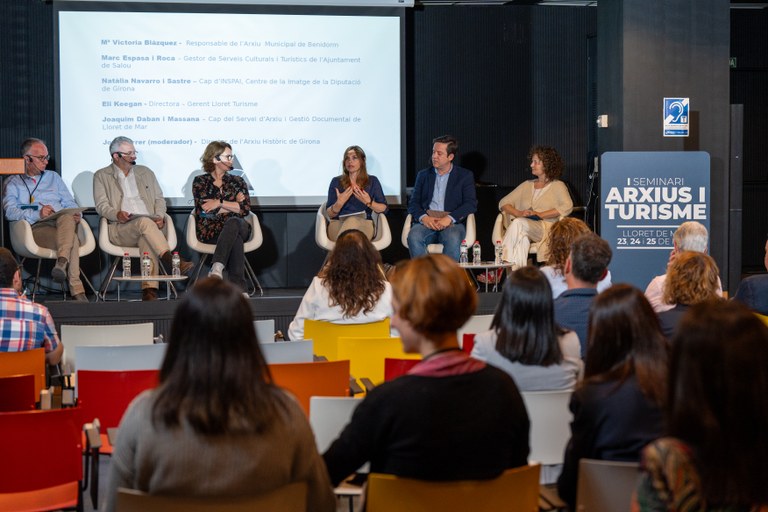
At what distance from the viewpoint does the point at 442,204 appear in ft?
25.8

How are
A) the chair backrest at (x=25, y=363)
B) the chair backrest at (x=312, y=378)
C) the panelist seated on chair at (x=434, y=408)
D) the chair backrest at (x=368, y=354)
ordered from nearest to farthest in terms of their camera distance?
1. the panelist seated on chair at (x=434, y=408)
2. the chair backrest at (x=312, y=378)
3. the chair backrest at (x=25, y=363)
4. the chair backrest at (x=368, y=354)

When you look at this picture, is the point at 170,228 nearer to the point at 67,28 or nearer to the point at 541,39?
the point at 67,28

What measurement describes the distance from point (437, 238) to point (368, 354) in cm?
397

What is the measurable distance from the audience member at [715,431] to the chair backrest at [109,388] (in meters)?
2.12

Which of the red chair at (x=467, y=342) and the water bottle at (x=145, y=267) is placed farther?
the water bottle at (x=145, y=267)

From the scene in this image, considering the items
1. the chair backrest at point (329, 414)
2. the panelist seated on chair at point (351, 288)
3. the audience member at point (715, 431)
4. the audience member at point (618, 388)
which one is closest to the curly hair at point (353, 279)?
the panelist seated on chair at point (351, 288)

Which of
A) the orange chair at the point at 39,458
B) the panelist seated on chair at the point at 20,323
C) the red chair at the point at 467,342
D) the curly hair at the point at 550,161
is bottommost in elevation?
the orange chair at the point at 39,458

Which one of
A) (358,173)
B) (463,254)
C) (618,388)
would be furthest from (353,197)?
(618,388)

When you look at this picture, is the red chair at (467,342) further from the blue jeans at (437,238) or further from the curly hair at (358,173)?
the curly hair at (358,173)

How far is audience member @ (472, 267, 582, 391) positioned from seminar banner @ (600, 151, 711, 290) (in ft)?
13.4

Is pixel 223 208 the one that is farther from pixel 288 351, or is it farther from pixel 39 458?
pixel 39 458

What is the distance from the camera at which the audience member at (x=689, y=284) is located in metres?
3.41

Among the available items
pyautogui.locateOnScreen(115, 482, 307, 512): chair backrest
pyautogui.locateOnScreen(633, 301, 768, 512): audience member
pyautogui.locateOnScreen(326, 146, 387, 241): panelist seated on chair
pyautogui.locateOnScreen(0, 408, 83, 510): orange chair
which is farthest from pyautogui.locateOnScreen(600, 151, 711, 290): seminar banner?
pyautogui.locateOnScreen(633, 301, 768, 512): audience member

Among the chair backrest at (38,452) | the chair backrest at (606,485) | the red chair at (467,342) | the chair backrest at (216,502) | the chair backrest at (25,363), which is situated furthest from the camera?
the red chair at (467,342)
